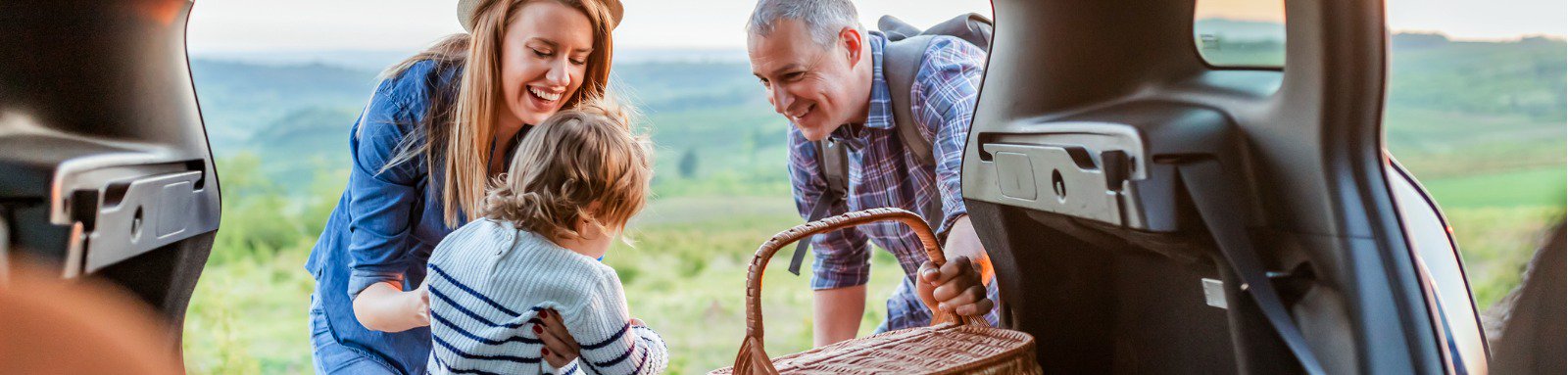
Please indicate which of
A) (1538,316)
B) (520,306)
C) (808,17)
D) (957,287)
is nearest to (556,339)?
(520,306)

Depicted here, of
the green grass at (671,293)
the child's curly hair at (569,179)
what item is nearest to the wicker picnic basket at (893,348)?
the child's curly hair at (569,179)

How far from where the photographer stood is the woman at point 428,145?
72.9 inches

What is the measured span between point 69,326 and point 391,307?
465 millimetres

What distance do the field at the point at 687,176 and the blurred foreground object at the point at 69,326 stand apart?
1.85 metres

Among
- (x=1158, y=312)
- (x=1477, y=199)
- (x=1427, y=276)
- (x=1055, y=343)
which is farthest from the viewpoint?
(x=1477, y=199)

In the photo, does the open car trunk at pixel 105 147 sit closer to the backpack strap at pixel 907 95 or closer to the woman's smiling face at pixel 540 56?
the woman's smiling face at pixel 540 56

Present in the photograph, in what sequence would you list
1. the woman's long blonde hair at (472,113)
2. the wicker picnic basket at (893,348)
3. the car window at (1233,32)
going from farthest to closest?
the woman's long blonde hair at (472,113) < the wicker picnic basket at (893,348) < the car window at (1233,32)

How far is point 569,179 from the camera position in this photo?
63.0 inches

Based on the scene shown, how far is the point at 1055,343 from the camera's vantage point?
1.62m

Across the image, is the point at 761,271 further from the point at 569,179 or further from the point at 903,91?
the point at 903,91

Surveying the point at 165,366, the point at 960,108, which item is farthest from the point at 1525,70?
the point at 165,366

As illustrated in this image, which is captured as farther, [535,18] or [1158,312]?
[535,18]

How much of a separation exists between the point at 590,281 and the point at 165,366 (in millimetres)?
554

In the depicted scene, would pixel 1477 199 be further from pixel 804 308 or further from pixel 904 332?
pixel 804 308
